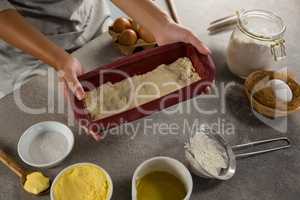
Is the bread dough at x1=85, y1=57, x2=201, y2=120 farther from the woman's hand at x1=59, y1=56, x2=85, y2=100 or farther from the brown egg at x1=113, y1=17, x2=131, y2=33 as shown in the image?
the brown egg at x1=113, y1=17, x2=131, y2=33

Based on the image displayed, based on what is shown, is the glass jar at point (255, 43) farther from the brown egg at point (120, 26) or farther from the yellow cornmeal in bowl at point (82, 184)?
the yellow cornmeal in bowl at point (82, 184)

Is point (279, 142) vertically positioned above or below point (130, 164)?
below

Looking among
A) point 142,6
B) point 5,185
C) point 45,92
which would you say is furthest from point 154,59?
point 5,185

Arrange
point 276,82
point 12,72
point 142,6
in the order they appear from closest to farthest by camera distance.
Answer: point 276,82, point 142,6, point 12,72

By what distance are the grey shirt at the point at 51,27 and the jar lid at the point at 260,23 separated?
1.48 feet

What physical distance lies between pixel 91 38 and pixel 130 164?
468mm

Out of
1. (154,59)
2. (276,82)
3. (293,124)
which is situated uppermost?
(154,59)

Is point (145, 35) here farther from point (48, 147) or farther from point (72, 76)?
point (48, 147)

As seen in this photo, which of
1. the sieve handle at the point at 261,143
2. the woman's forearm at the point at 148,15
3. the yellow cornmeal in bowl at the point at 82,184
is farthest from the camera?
the woman's forearm at the point at 148,15

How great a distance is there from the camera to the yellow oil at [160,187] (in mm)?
648

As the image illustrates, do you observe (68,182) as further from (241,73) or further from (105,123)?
(241,73)

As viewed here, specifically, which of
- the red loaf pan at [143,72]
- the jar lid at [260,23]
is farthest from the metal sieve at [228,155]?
the jar lid at [260,23]

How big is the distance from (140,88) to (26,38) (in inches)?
11.3

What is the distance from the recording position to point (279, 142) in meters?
0.78
